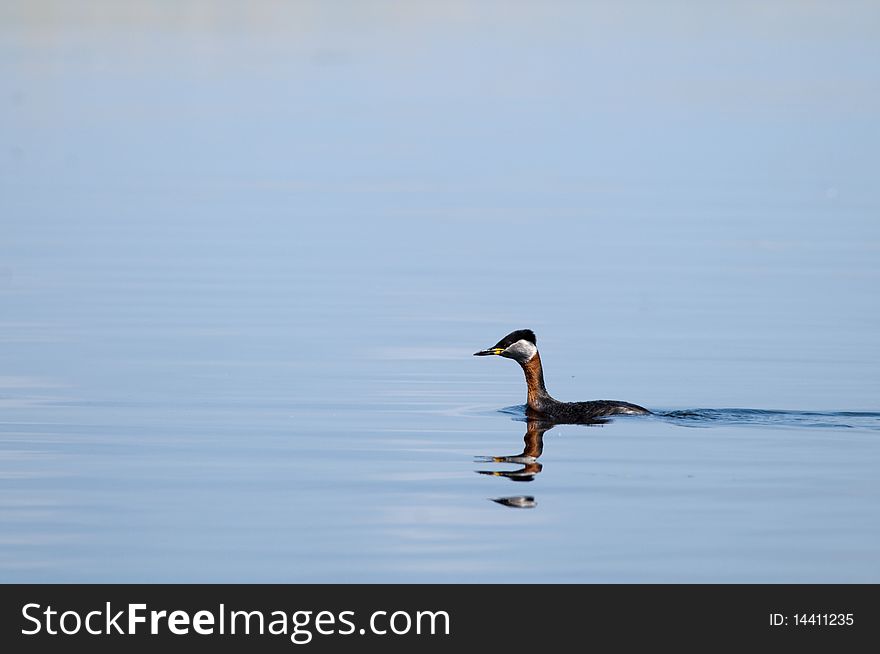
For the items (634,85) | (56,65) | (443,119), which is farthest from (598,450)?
(56,65)

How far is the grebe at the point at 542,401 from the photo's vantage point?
50.9 feet

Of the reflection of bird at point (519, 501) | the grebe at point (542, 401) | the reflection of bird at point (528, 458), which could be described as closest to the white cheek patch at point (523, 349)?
the grebe at point (542, 401)

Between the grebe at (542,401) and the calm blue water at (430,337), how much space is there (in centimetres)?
19

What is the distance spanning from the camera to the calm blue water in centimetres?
1135

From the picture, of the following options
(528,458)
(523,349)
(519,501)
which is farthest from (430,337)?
(519,501)

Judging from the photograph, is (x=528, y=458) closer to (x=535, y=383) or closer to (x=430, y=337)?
(x=535, y=383)

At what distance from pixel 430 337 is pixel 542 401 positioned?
298cm

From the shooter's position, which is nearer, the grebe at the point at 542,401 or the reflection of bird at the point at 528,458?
the reflection of bird at the point at 528,458

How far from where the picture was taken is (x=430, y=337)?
19156 millimetres

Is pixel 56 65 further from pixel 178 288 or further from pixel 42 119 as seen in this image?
pixel 178 288

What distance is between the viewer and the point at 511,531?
11375 millimetres

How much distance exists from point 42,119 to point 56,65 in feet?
54.7

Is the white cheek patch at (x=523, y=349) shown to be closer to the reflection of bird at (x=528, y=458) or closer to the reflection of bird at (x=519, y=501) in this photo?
the reflection of bird at (x=528, y=458)


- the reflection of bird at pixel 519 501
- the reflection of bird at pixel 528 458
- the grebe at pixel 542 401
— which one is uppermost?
the grebe at pixel 542 401
